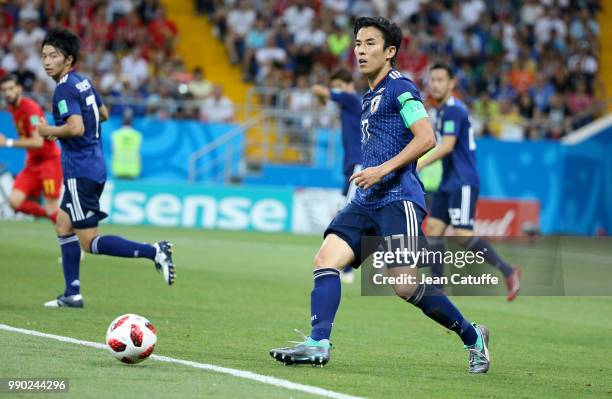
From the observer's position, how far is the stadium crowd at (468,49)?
28.1 metres

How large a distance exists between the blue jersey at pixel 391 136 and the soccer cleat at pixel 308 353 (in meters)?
1.00

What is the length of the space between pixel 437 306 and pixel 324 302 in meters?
0.77

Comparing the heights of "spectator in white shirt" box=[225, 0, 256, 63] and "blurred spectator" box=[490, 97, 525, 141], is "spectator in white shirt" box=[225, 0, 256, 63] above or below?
above

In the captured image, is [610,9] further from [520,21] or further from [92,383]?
[92,383]

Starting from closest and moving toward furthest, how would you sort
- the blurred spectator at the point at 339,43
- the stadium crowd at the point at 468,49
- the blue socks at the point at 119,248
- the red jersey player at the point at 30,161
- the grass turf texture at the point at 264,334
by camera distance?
the grass turf texture at the point at 264,334, the blue socks at the point at 119,248, the red jersey player at the point at 30,161, the stadium crowd at the point at 468,49, the blurred spectator at the point at 339,43

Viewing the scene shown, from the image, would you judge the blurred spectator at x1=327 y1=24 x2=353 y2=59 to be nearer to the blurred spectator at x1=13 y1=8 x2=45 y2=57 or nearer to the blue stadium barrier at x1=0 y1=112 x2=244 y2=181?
the blue stadium barrier at x1=0 y1=112 x2=244 y2=181

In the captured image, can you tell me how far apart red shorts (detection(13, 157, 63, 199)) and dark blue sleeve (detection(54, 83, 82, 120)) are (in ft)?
15.3

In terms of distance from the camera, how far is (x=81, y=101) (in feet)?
34.0

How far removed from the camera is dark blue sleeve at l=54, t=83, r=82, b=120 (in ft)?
33.4

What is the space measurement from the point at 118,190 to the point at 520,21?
13.6 meters

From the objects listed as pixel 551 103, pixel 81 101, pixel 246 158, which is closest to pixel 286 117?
pixel 246 158

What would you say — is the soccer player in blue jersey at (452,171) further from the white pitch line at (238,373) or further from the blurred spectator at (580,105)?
the blurred spectator at (580,105)

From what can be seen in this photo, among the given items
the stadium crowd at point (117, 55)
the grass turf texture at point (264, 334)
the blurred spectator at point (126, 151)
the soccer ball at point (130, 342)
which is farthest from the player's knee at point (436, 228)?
the stadium crowd at point (117, 55)

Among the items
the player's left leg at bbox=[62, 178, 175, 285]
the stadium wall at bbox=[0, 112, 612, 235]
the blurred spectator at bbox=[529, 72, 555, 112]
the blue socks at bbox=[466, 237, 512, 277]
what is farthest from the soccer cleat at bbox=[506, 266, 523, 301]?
the blurred spectator at bbox=[529, 72, 555, 112]
